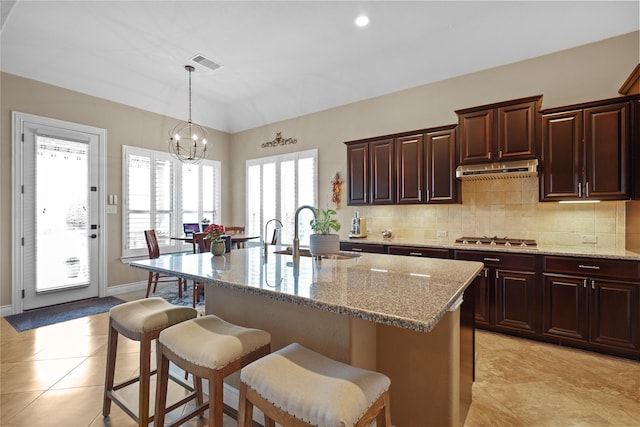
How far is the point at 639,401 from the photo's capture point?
2115 millimetres

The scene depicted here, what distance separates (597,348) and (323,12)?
166 inches

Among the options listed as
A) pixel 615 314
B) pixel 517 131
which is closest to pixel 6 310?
pixel 517 131

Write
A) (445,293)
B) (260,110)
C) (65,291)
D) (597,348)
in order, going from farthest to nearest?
(260,110), (65,291), (597,348), (445,293)

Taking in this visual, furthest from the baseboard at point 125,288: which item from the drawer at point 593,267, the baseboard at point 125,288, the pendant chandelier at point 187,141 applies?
the drawer at point 593,267

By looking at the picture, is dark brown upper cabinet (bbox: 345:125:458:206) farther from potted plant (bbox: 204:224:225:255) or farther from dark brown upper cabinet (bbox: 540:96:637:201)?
potted plant (bbox: 204:224:225:255)

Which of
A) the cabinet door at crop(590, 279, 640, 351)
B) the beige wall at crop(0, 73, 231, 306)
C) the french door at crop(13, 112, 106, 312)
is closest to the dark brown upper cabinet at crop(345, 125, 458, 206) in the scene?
the cabinet door at crop(590, 279, 640, 351)

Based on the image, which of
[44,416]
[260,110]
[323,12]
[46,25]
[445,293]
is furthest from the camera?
[260,110]

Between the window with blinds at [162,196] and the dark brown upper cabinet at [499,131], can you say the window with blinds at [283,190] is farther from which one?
the dark brown upper cabinet at [499,131]

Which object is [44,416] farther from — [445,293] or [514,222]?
[514,222]

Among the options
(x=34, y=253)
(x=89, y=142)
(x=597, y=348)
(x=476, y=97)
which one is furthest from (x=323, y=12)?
(x=34, y=253)

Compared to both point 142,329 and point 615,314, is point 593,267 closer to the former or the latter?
point 615,314

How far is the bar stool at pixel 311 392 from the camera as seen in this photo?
99 centimetres

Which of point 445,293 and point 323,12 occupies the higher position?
point 323,12

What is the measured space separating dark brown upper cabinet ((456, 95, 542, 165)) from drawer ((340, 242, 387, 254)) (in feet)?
4.63
